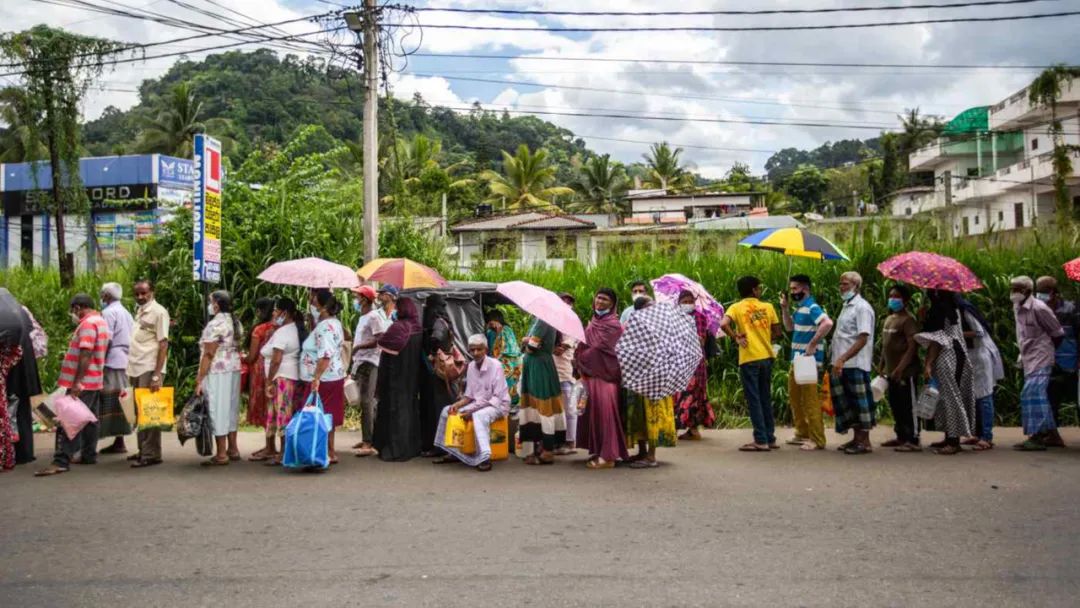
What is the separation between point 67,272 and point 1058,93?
34.0 metres

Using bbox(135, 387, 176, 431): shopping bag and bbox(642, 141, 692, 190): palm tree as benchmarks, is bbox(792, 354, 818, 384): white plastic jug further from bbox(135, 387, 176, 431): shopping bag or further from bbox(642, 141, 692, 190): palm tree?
bbox(642, 141, 692, 190): palm tree

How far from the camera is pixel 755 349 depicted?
1000cm

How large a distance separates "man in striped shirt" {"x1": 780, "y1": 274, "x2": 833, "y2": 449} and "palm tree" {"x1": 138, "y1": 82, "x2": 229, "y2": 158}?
139 feet

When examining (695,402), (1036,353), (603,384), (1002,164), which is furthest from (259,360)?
(1002,164)

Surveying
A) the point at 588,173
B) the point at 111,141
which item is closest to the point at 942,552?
the point at 588,173

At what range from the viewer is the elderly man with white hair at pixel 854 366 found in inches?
376

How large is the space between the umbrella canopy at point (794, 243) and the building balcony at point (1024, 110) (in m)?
31.1

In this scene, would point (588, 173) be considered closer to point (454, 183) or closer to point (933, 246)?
point (454, 183)

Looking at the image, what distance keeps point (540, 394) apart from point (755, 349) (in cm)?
236

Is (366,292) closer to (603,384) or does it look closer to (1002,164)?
(603,384)

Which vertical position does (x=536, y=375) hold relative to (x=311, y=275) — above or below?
below

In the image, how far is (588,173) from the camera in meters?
60.7

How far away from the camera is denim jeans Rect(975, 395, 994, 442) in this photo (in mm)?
10094

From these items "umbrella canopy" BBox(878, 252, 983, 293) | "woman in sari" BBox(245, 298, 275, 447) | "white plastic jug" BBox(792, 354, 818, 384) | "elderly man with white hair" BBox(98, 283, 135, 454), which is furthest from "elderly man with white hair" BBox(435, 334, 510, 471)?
"umbrella canopy" BBox(878, 252, 983, 293)
